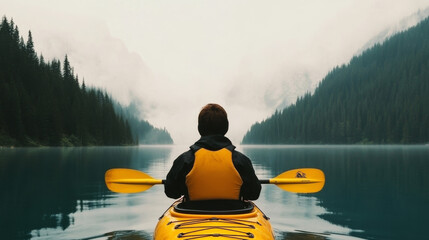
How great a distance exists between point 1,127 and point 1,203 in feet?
220

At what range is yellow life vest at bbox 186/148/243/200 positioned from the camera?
16.5 feet

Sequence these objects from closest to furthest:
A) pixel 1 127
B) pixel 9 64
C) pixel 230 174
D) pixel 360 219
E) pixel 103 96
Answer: pixel 230 174 < pixel 360 219 < pixel 1 127 < pixel 9 64 < pixel 103 96

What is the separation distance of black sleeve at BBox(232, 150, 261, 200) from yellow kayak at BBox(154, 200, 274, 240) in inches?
7.5

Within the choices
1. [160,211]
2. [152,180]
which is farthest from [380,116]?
[152,180]

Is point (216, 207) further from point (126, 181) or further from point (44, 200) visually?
point (44, 200)

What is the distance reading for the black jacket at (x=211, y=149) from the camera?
5.16 meters

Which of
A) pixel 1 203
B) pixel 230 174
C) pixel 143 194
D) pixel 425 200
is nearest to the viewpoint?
pixel 230 174

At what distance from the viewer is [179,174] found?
17.4ft

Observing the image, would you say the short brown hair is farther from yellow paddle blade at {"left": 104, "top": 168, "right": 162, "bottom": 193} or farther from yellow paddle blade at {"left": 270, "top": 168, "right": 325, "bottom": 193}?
yellow paddle blade at {"left": 104, "top": 168, "right": 162, "bottom": 193}

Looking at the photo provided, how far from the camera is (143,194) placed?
1781 cm

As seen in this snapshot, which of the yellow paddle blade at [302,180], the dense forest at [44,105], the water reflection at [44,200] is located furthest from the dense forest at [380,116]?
the yellow paddle blade at [302,180]

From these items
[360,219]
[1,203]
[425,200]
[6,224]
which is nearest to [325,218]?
[360,219]

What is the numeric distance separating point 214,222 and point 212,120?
56.2 inches

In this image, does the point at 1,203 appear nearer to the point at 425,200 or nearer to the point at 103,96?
the point at 425,200
